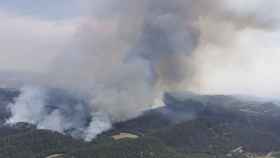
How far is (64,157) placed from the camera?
195 meters

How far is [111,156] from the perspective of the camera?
19638cm

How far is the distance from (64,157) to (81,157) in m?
6.92

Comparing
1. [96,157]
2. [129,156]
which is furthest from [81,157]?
[129,156]

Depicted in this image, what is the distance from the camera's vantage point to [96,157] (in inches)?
7653

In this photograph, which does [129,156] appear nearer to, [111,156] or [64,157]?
[111,156]

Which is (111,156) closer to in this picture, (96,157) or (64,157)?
(96,157)

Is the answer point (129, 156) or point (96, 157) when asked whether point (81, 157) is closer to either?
point (96, 157)

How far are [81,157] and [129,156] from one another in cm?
1929

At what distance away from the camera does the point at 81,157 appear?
637 ft

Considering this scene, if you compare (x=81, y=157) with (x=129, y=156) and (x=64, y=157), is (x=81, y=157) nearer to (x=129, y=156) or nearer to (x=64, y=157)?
(x=64, y=157)

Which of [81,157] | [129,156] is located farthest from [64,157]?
[129,156]

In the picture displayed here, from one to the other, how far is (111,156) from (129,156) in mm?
7515

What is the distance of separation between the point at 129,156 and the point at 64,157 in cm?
2578
